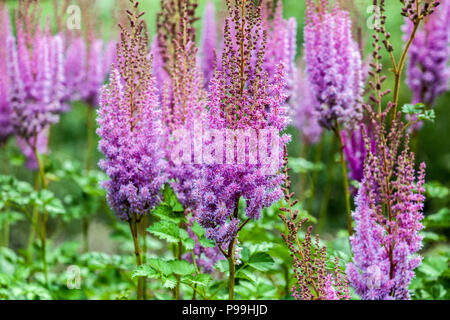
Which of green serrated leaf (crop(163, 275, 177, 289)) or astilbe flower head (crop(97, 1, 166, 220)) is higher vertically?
astilbe flower head (crop(97, 1, 166, 220))

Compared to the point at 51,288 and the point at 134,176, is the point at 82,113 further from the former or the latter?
the point at 134,176

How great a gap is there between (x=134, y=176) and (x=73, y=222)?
342 cm

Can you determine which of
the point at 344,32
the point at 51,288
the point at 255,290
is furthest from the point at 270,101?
the point at 51,288

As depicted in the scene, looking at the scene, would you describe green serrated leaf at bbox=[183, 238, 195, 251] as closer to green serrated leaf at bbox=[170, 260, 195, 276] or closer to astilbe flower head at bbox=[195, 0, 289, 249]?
green serrated leaf at bbox=[170, 260, 195, 276]

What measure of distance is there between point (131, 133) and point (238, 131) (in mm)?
507

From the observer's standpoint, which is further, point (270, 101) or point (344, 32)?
point (344, 32)

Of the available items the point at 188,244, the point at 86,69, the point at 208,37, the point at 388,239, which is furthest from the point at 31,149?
the point at 388,239

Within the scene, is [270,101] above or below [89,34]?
below

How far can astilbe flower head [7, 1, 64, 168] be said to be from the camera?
337 cm

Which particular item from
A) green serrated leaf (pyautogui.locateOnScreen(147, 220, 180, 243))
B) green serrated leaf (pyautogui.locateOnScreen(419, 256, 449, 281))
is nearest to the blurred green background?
green serrated leaf (pyautogui.locateOnScreen(419, 256, 449, 281))

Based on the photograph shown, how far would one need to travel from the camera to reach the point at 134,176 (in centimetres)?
216

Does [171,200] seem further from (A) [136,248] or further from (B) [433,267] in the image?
(B) [433,267]

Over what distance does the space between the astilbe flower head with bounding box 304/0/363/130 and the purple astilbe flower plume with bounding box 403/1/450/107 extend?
2.95 ft

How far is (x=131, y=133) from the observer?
214cm
